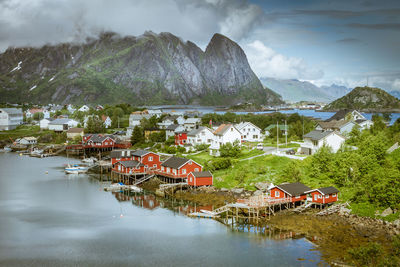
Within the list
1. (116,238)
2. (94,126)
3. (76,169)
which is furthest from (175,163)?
(94,126)

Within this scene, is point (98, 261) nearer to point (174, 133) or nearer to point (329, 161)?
point (329, 161)

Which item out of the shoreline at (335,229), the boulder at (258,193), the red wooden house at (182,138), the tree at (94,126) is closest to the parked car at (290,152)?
the boulder at (258,193)

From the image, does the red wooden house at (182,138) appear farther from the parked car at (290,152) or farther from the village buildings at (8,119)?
the village buildings at (8,119)

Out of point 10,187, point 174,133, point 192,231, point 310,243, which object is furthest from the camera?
point 174,133

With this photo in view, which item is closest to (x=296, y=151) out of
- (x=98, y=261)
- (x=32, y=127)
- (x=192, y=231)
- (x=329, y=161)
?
(x=329, y=161)

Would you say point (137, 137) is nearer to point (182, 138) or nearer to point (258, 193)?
point (182, 138)

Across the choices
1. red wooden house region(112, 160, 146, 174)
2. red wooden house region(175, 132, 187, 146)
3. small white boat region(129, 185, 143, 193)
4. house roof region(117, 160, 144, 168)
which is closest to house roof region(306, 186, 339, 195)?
small white boat region(129, 185, 143, 193)

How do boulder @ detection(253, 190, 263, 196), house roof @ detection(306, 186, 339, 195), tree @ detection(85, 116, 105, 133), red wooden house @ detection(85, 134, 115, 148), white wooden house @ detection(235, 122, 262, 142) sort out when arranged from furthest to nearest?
tree @ detection(85, 116, 105, 133) < red wooden house @ detection(85, 134, 115, 148) < white wooden house @ detection(235, 122, 262, 142) < boulder @ detection(253, 190, 263, 196) < house roof @ detection(306, 186, 339, 195)

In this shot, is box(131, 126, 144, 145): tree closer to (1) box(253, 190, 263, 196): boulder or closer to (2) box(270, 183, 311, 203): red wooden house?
(1) box(253, 190, 263, 196): boulder
